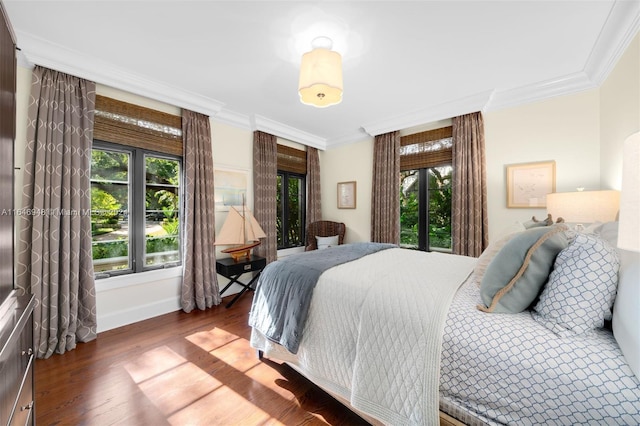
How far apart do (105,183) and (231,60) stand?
189 cm

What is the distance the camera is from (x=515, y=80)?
2678mm

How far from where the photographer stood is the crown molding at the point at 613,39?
5.64 ft

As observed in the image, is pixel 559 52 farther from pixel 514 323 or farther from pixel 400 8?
pixel 514 323

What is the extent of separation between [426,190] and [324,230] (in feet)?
6.15

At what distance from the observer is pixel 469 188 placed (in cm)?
316

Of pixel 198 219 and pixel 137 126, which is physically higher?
pixel 137 126

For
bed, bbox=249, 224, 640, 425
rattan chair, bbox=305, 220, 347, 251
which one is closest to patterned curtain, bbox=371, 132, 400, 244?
rattan chair, bbox=305, 220, 347, 251

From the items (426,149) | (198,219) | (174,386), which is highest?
(426,149)

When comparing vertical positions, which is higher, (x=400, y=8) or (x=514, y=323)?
(x=400, y=8)

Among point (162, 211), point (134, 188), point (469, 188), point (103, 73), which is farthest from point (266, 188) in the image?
point (469, 188)

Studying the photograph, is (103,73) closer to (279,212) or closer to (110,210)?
(110,210)

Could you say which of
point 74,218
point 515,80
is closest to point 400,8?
point 515,80

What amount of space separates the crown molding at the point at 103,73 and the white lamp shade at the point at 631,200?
357 centimetres

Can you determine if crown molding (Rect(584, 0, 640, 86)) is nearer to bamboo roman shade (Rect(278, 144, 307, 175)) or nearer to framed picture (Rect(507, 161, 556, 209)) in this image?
framed picture (Rect(507, 161, 556, 209))
